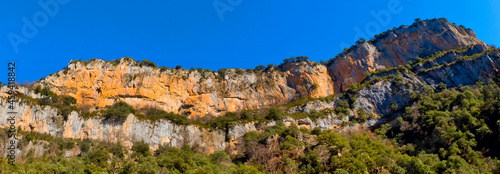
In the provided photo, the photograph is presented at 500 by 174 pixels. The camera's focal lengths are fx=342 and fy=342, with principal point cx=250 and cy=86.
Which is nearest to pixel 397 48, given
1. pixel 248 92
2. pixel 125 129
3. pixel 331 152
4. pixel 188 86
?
pixel 248 92

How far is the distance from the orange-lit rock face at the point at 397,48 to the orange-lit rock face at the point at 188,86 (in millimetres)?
3874

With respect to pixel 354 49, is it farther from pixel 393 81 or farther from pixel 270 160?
pixel 270 160

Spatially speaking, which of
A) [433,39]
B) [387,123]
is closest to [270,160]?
A: [387,123]

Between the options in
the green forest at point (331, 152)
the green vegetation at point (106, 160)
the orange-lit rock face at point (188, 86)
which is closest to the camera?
the green vegetation at point (106, 160)

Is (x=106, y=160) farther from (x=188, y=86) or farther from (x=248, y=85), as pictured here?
(x=248, y=85)

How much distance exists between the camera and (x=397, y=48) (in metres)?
71.4

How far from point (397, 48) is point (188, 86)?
4384 centimetres

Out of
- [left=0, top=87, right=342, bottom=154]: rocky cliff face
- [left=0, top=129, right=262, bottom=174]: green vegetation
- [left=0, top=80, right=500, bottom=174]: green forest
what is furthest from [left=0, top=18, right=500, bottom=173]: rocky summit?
[left=0, top=80, right=500, bottom=174]: green forest

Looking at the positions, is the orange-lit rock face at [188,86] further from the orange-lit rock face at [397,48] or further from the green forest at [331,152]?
the green forest at [331,152]

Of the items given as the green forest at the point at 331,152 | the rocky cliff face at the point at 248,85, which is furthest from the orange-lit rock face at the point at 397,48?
Result: the green forest at the point at 331,152

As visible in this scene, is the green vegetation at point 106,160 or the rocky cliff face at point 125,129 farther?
the rocky cliff face at point 125,129

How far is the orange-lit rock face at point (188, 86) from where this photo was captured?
52.8 metres

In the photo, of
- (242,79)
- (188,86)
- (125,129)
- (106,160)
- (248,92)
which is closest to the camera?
(106,160)

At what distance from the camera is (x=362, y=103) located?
190ft
